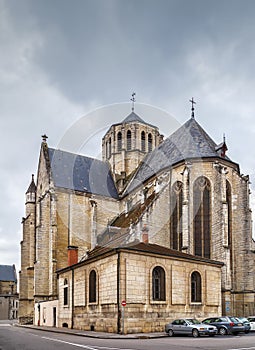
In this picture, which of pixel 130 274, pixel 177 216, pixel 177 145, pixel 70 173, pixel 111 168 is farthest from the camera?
pixel 111 168

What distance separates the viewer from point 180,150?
3766cm

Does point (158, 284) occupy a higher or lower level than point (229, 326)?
higher

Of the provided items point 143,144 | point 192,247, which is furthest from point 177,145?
point 143,144

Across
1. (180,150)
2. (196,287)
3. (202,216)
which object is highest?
(180,150)

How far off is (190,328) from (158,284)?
394 centimetres

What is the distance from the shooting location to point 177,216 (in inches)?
1367

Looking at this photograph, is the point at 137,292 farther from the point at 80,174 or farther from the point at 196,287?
the point at 80,174

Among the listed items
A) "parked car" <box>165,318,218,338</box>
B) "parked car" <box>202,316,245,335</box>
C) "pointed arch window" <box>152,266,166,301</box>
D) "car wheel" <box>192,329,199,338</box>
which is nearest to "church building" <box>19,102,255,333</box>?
"pointed arch window" <box>152,266,166,301</box>

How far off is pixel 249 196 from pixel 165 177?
707cm

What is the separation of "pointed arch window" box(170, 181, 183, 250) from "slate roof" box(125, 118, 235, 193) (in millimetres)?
2418

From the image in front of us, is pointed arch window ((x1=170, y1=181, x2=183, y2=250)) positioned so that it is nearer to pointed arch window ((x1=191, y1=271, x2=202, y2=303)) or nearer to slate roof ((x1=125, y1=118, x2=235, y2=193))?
slate roof ((x1=125, y1=118, x2=235, y2=193))

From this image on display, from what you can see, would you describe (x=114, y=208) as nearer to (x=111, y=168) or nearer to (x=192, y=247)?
(x=111, y=168)

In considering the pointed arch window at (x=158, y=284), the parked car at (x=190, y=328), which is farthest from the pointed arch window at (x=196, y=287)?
the parked car at (x=190, y=328)

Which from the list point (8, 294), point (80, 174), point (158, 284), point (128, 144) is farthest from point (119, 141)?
point (8, 294)
